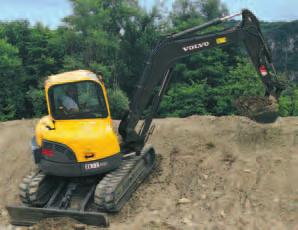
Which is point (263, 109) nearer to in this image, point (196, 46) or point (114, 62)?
point (196, 46)

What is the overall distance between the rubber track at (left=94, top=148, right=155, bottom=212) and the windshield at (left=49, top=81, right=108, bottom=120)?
4.11ft

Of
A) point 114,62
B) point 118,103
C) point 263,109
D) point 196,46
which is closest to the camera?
point 196,46

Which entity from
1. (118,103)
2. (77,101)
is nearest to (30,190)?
(77,101)

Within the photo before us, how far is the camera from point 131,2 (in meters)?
45.1

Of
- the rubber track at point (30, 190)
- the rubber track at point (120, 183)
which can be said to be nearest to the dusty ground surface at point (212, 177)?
the rubber track at point (120, 183)

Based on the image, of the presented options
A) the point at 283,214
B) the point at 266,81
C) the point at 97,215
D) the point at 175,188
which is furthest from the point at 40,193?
the point at 266,81

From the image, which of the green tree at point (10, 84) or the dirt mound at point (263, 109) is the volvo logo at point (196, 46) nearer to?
the dirt mound at point (263, 109)

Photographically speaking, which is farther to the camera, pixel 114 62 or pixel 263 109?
pixel 114 62

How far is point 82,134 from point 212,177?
11.0 feet

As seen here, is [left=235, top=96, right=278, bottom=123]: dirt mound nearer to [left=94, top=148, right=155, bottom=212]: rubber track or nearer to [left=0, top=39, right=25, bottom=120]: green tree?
[left=94, top=148, right=155, bottom=212]: rubber track

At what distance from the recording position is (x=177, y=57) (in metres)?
10.0

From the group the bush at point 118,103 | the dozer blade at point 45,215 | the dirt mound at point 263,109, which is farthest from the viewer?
the bush at point 118,103

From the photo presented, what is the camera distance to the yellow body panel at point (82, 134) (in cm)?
894

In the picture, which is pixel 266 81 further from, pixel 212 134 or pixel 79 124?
pixel 79 124
